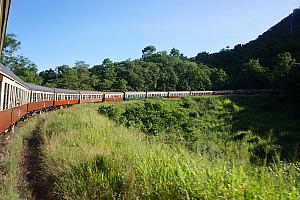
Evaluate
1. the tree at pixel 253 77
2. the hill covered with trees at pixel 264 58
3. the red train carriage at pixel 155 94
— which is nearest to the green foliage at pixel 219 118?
the red train carriage at pixel 155 94

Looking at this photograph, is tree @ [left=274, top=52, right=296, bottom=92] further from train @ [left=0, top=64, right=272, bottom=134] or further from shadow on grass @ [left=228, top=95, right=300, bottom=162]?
train @ [left=0, top=64, right=272, bottom=134]

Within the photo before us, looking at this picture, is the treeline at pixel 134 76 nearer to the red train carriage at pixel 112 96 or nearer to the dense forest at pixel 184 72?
the dense forest at pixel 184 72

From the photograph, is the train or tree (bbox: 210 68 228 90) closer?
the train

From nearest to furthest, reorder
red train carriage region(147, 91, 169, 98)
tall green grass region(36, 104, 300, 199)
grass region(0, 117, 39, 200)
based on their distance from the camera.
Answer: tall green grass region(36, 104, 300, 199) → grass region(0, 117, 39, 200) → red train carriage region(147, 91, 169, 98)

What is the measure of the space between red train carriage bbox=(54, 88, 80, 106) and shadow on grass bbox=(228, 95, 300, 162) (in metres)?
17.3

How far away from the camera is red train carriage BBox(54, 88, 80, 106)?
86.2 feet

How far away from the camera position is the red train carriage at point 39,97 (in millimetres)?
18402

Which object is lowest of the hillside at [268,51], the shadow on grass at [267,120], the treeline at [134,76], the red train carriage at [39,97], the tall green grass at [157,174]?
the shadow on grass at [267,120]

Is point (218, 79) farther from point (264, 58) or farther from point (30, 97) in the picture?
point (30, 97)

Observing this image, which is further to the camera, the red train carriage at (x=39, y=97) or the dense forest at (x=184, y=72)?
the dense forest at (x=184, y=72)

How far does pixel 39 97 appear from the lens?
Answer: 68.9ft

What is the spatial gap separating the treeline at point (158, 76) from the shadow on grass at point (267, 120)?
6041mm

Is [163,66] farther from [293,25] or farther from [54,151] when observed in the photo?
[54,151]

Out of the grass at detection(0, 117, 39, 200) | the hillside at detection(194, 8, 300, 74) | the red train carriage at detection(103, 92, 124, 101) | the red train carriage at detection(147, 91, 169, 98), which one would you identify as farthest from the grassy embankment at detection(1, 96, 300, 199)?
the hillside at detection(194, 8, 300, 74)
